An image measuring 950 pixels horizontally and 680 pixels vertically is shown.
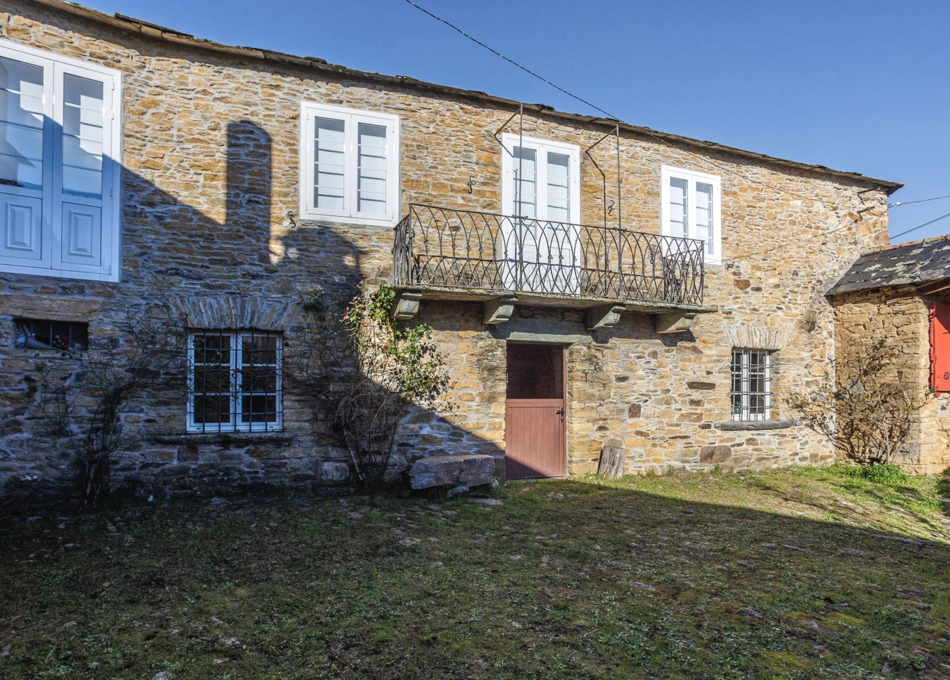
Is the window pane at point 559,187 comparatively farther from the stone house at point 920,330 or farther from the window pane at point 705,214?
the stone house at point 920,330

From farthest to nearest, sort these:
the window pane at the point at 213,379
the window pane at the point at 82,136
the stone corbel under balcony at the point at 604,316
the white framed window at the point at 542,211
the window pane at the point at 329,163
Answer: the stone corbel under balcony at the point at 604,316
the white framed window at the point at 542,211
the window pane at the point at 329,163
the window pane at the point at 213,379
the window pane at the point at 82,136

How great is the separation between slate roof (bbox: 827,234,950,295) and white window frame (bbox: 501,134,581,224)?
5636mm

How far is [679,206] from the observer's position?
10.0 m

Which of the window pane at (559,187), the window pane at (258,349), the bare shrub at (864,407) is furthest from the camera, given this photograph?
the bare shrub at (864,407)

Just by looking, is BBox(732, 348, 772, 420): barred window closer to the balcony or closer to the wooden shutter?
the balcony

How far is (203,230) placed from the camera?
7.23m

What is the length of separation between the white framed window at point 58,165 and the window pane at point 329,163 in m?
2.28

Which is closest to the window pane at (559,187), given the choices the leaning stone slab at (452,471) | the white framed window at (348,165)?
the white framed window at (348,165)

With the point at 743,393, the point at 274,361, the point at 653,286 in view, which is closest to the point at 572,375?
the point at 653,286

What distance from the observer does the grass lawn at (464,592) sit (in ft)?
11.3

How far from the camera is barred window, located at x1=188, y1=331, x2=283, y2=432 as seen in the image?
725cm

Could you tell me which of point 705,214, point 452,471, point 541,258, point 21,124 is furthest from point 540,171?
point 21,124

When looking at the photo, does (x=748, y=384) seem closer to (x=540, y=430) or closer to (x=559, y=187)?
(x=540, y=430)

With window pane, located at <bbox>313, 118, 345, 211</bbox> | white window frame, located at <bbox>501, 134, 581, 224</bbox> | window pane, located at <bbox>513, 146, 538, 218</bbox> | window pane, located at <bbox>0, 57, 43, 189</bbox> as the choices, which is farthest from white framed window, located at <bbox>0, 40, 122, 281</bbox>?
window pane, located at <bbox>513, 146, 538, 218</bbox>
